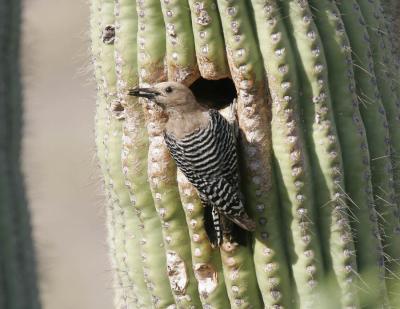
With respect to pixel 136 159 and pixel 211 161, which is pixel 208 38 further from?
pixel 136 159

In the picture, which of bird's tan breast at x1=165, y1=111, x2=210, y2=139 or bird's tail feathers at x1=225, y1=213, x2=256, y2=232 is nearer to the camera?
bird's tail feathers at x1=225, y1=213, x2=256, y2=232

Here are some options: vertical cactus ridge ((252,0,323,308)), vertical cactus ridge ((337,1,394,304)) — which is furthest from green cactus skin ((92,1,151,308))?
vertical cactus ridge ((337,1,394,304))

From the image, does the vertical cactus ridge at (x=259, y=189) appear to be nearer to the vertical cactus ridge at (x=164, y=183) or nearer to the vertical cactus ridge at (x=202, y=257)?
the vertical cactus ridge at (x=202, y=257)

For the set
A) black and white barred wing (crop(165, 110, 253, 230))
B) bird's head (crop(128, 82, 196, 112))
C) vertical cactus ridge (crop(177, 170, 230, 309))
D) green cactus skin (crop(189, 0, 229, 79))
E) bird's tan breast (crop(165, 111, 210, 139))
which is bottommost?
vertical cactus ridge (crop(177, 170, 230, 309))

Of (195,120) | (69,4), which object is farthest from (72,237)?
(195,120)

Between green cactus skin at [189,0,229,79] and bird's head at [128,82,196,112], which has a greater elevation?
green cactus skin at [189,0,229,79]

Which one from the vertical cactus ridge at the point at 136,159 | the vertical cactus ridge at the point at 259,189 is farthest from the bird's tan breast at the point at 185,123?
the vertical cactus ridge at the point at 259,189

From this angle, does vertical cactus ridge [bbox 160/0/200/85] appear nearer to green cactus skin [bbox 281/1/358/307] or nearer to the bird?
the bird

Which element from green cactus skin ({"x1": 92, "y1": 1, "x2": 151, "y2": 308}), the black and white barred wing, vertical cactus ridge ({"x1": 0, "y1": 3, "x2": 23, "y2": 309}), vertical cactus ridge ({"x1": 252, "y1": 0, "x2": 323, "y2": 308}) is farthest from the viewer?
vertical cactus ridge ({"x1": 0, "y1": 3, "x2": 23, "y2": 309})
